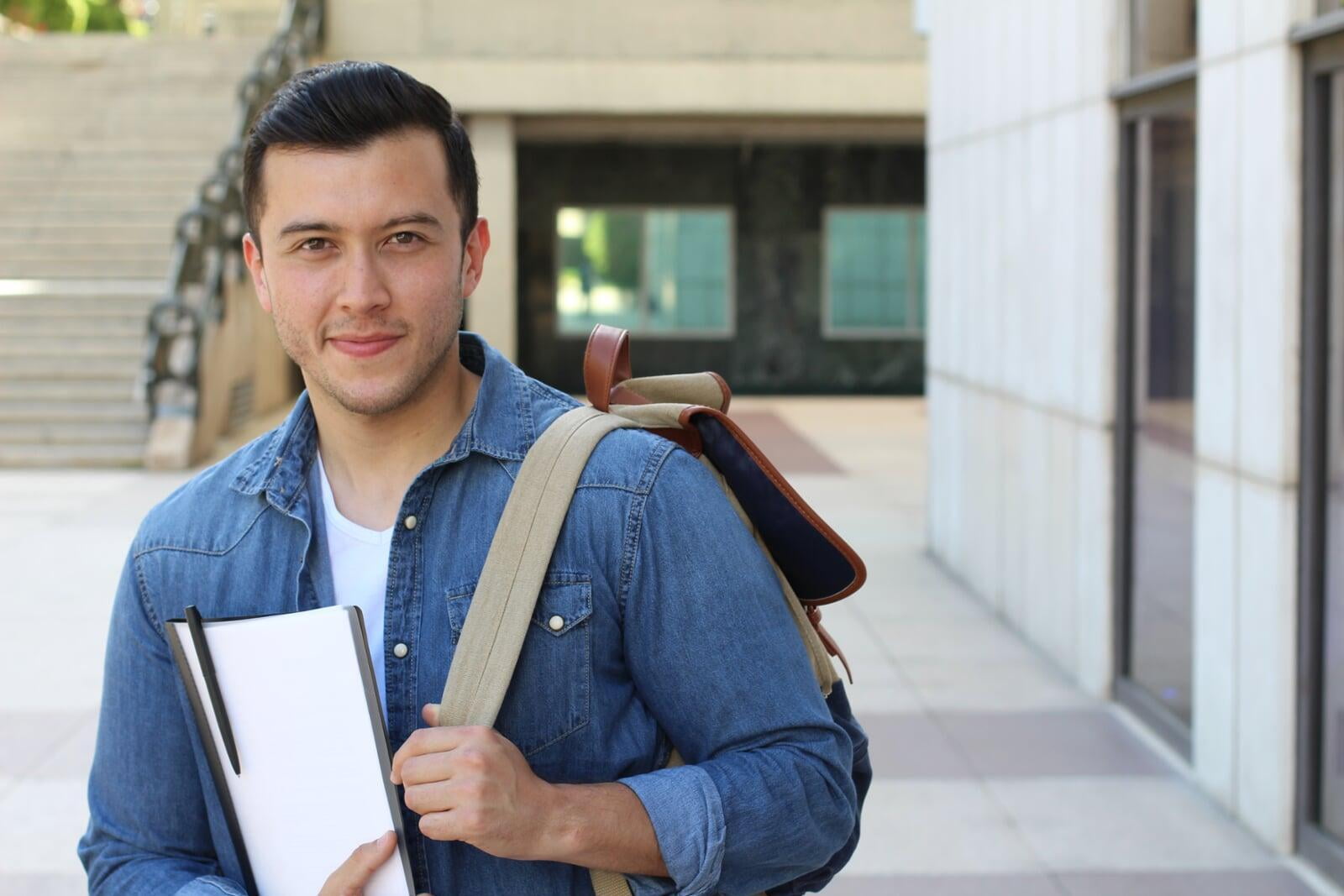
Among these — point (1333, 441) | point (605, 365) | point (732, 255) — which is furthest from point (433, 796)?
point (732, 255)

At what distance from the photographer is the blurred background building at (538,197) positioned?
15.9 m

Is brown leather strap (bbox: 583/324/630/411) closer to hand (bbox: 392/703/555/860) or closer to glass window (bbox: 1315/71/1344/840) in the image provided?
hand (bbox: 392/703/555/860)

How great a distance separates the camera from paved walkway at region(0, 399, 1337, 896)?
5.18 m

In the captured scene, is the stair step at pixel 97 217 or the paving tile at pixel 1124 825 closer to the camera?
the paving tile at pixel 1124 825

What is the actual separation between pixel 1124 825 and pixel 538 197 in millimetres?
18463

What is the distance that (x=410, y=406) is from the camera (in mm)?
1970

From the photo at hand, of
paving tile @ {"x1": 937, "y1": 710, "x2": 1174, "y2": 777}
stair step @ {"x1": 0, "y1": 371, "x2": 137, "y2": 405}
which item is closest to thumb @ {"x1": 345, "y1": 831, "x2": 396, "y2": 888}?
paving tile @ {"x1": 937, "y1": 710, "x2": 1174, "y2": 777}

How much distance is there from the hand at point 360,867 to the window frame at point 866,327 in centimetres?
2183

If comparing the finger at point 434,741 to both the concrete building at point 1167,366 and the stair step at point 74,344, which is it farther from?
the stair step at point 74,344

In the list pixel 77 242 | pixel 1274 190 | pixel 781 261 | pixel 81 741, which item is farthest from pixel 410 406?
pixel 781 261

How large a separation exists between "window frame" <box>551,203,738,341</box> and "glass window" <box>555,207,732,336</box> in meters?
0.02

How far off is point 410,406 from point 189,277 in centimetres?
1461

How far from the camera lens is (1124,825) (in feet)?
18.4

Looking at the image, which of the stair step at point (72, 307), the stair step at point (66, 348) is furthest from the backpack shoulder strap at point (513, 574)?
the stair step at point (72, 307)
